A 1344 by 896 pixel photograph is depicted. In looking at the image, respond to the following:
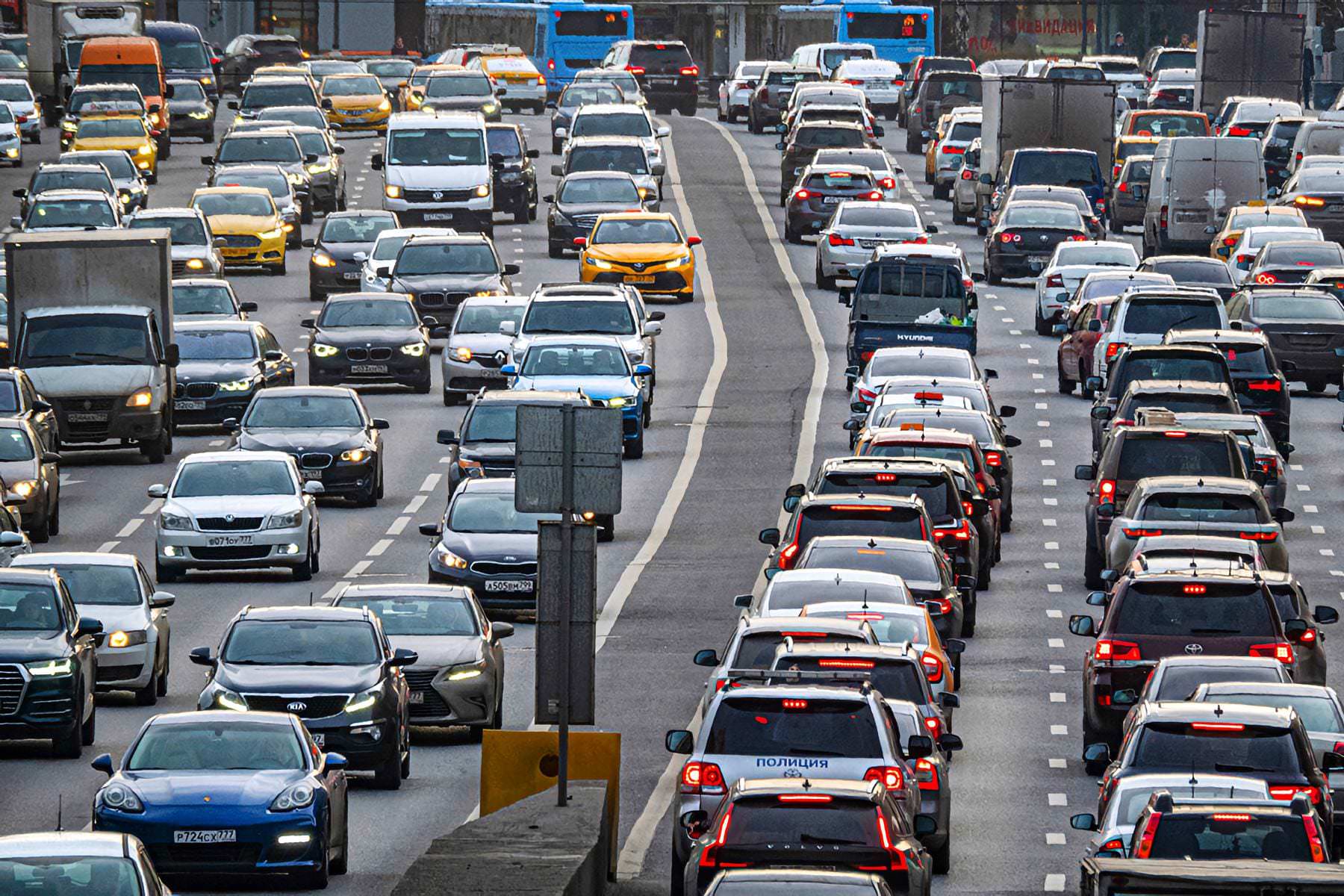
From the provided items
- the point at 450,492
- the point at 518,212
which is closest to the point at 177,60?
the point at 518,212

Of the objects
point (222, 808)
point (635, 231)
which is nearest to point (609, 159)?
point (635, 231)

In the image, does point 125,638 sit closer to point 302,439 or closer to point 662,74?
point 302,439

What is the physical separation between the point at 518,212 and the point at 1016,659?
39.1 m

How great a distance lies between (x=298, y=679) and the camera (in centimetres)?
2470

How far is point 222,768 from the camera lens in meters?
21.0

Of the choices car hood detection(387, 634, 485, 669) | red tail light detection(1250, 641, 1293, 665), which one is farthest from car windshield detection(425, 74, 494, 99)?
red tail light detection(1250, 641, 1293, 665)

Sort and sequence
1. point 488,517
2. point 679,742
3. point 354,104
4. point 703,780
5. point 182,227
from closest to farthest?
point 703,780, point 679,742, point 488,517, point 182,227, point 354,104

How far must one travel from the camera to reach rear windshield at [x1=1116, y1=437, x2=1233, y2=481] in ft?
108

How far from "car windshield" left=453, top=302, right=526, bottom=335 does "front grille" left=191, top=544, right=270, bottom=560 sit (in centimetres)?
1316

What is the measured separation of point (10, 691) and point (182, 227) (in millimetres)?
31615

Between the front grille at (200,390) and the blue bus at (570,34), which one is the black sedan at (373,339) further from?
the blue bus at (570,34)

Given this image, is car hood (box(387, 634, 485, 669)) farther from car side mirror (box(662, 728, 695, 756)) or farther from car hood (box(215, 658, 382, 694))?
car side mirror (box(662, 728, 695, 756))

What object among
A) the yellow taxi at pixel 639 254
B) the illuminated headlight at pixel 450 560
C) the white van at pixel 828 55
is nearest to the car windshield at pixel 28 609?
A: the illuminated headlight at pixel 450 560

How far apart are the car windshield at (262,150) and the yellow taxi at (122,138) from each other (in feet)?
17.4
